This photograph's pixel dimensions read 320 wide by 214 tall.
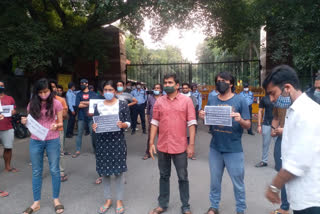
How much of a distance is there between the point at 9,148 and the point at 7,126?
469mm

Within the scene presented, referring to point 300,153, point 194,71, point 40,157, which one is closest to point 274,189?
point 300,153

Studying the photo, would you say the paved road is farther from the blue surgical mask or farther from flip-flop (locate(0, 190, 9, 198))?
the blue surgical mask

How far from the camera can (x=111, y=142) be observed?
3.67m

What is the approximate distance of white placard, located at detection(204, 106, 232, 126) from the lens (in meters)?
3.13

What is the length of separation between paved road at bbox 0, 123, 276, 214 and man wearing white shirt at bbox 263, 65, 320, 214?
2.10 m

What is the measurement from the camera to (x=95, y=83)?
47.7 ft

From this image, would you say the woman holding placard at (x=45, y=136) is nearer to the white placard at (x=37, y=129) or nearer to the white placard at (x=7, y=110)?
the white placard at (x=37, y=129)

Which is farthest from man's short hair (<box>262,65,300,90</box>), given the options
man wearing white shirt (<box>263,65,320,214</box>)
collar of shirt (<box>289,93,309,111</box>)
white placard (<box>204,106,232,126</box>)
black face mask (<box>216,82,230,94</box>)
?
black face mask (<box>216,82,230,94</box>)

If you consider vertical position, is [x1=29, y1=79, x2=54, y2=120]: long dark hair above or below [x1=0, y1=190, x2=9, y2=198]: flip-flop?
above

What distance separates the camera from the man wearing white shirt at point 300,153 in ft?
5.10

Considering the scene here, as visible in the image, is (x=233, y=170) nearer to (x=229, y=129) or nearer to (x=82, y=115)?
(x=229, y=129)

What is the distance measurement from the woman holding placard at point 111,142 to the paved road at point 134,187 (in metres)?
0.37

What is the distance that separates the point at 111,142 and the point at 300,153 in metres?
2.63

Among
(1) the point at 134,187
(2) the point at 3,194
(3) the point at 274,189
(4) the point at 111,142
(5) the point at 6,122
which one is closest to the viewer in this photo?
(3) the point at 274,189
